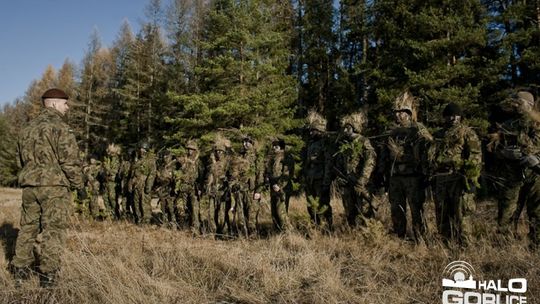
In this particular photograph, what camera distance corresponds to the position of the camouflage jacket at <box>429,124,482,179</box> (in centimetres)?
593

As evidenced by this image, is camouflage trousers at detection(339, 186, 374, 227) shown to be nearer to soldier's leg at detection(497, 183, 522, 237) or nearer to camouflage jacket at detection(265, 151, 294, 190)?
camouflage jacket at detection(265, 151, 294, 190)

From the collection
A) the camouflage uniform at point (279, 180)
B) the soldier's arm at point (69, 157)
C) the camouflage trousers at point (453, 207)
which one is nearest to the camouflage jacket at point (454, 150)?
the camouflage trousers at point (453, 207)

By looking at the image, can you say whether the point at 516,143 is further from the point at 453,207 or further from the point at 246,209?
the point at 246,209

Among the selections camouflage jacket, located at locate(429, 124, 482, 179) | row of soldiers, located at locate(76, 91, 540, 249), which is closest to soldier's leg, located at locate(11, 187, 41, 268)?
row of soldiers, located at locate(76, 91, 540, 249)

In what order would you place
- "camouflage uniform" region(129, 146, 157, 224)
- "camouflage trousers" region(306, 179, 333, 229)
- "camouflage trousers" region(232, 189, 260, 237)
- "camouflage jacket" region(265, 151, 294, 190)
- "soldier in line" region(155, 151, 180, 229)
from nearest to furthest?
"camouflage trousers" region(306, 179, 333, 229) → "camouflage jacket" region(265, 151, 294, 190) → "camouflage trousers" region(232, 189, 260, 237) → "soldier in line" region(155, 151, 180, 229) → "camouflage uniform" region(129, 146, 157, 224)

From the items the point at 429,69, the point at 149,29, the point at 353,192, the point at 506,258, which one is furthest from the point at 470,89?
the point at 149,29

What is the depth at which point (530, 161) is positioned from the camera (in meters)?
5.38

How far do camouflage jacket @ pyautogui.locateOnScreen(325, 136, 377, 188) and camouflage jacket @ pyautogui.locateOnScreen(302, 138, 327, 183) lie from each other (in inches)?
17.6

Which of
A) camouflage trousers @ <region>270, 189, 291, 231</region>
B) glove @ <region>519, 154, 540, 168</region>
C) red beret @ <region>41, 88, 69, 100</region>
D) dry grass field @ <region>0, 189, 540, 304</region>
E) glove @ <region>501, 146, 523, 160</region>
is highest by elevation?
red beret @ <region>41, 88, 69, 100</region>

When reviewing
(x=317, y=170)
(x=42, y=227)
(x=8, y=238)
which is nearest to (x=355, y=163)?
(x=317, y=170)

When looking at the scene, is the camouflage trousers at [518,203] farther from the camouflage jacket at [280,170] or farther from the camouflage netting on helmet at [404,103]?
the camouflage jacket at [280,170]

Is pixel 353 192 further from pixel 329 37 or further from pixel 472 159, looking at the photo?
pixel 329 37

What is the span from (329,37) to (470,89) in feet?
41.0

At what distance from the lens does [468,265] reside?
4.69 meters
